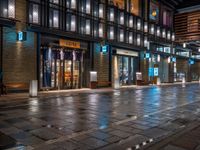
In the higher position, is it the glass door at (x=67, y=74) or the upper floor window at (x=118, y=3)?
the upper floor window at (x=118, y=3)

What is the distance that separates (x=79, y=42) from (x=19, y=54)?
23.8ft

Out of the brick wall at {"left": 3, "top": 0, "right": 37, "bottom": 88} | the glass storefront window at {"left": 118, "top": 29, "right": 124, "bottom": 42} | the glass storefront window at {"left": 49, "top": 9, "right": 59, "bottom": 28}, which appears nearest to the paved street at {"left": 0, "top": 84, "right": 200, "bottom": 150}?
the brick wall at {"left": 3, "top": 0, "right": 37, "bottom": 88}

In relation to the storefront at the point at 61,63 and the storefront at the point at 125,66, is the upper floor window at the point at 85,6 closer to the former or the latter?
the storefront at the point at 61,63

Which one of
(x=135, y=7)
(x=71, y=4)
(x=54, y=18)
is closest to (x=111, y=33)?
(x=71, y=4)

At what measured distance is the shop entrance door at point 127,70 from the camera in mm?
Result: 30955

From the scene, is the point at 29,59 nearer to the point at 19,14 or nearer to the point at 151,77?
the point at 19,14

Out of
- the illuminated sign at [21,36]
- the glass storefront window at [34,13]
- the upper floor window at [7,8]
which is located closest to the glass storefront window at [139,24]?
the glass storefront window at [34,13]

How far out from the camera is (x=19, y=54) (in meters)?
18.6

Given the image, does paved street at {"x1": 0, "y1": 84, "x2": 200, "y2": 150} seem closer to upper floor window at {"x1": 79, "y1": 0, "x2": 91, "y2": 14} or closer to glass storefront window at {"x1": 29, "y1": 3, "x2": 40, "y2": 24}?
glass storefront window at {"x1": 29, "y1": 3, "x2": 40, "y2": 24}

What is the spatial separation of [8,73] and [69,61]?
283 inches

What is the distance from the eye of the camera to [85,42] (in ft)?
81.7

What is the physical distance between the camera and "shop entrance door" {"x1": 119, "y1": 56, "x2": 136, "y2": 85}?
102 feet

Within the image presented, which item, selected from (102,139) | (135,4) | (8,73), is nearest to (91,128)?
(102,139)

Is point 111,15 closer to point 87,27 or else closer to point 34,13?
point 87,27
